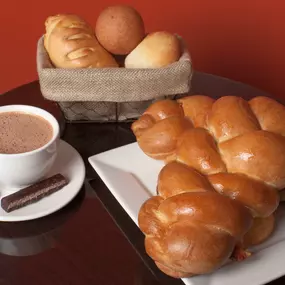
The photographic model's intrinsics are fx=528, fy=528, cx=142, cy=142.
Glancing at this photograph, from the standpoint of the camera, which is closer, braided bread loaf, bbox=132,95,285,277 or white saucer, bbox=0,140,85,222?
braided bread loaf, bbox=132,95,285,277

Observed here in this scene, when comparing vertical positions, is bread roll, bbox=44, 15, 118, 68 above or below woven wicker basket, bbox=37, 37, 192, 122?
above

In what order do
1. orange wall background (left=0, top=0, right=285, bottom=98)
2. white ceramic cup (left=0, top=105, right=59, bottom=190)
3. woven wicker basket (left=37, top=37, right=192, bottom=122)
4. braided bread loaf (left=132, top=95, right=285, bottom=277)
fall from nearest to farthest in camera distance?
1. braided bread loaf (left=132, top=95, right=285, bottom=277)
2. white ceramic cup (left=0, top=105, right=59, bottom=190)
3. woven wicker basket (left=37, top=37, right=192, bottom=122)
4. orange wall background (left=0, top=0, right=285, bottom=98)

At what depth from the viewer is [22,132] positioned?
703 mm

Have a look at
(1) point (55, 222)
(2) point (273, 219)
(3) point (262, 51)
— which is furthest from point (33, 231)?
(3) point (262, 51)

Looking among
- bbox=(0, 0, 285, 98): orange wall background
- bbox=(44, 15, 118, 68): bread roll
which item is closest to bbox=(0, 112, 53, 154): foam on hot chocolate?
bbox=(44, 15, 118, 68): bread roll

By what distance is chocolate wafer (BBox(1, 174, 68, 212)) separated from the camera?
2.15 ft

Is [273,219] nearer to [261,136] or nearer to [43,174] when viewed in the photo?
[261,136]

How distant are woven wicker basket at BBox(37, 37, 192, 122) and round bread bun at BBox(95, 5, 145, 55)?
0.05 meters

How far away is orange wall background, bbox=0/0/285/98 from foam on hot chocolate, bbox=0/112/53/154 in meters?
0.75

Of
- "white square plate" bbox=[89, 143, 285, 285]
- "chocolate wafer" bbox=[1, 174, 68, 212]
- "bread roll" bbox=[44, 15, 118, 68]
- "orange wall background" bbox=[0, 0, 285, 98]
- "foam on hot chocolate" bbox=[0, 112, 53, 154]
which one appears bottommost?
"orange wall background" bbox=[0, 0, 285, 98]

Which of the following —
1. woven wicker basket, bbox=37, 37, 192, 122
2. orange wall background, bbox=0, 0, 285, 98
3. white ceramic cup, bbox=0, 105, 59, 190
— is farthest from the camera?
orange wall background, bbox=0, 0, 285, 98

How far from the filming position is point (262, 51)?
4.87 ft

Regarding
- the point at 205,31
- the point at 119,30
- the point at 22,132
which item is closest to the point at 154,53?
the point at 119,30

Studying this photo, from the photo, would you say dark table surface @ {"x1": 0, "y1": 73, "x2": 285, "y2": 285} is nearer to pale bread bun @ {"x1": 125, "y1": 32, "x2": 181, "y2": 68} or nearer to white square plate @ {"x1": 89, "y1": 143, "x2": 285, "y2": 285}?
white square plate @ {"x1": 89, "y1": 143, "x2": 285, "y2": 285}
